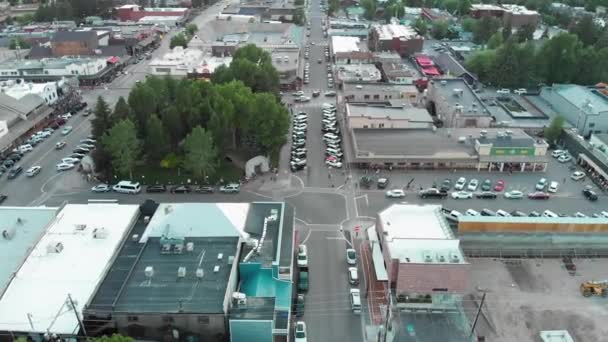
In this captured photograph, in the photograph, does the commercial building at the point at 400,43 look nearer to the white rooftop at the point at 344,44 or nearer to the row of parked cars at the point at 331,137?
the white rooftop at the point at 344,44

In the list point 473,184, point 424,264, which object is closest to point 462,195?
point 473,184

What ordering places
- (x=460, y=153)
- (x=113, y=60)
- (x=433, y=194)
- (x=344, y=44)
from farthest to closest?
(x=344, y=44) < (x=113, y=60) < (x=460, y=153) < (x=433, y=194)

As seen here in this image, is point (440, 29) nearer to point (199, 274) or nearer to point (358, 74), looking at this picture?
point (358, 74)

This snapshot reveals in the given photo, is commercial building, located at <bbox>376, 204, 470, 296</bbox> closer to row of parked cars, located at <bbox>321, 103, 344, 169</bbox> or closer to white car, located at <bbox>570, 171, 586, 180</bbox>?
row of parked cars, located at <bbox>321, 103, 344, 169</bbox>

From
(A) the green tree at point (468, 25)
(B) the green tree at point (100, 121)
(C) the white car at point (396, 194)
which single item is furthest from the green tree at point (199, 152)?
(A) the green tree at point (468, 25)

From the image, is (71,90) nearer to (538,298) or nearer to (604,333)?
(538,298)

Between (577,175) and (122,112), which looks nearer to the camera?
(122,112)

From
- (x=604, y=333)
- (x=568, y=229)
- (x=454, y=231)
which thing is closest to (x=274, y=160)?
(x=454, y=231)
